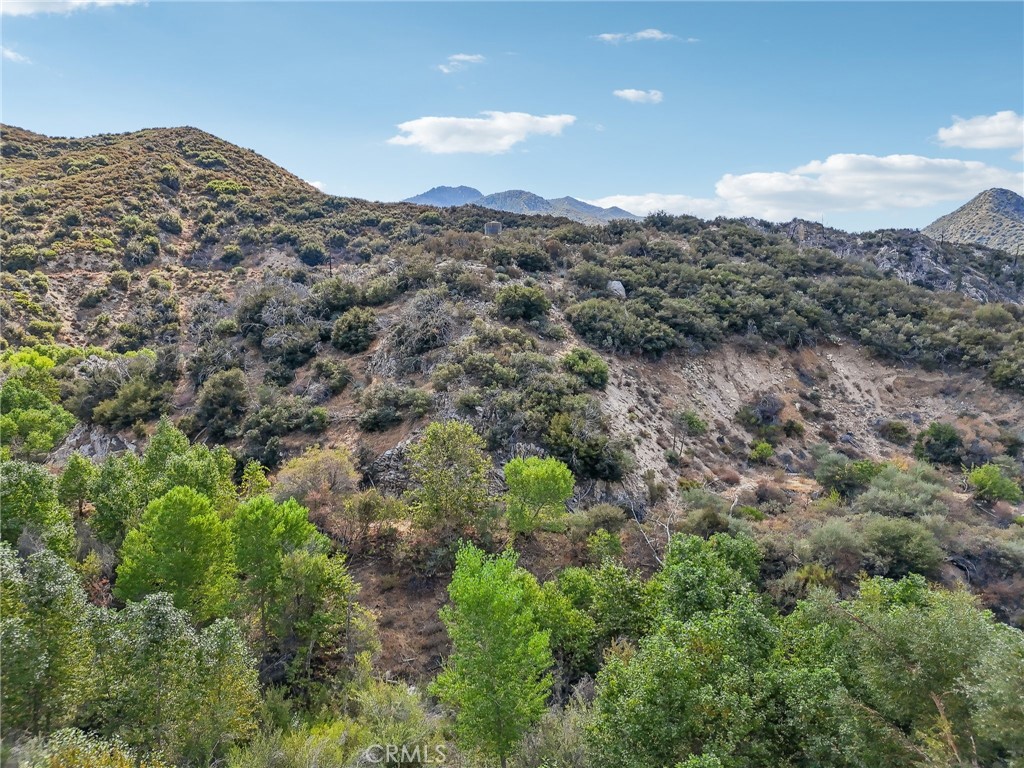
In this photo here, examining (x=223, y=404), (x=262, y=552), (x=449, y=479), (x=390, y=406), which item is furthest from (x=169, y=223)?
(x=262, y=552)

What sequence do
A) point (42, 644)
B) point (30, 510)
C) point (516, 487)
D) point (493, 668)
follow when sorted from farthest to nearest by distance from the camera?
1. point (516, 487)
2. point (30, 510)
3. point (493, 668)
4. point (42, 644)

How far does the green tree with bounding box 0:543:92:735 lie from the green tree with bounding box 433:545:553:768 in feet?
25.2

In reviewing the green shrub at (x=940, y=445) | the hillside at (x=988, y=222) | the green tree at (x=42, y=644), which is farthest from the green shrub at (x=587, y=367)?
the hillside at (x=988, y=222)

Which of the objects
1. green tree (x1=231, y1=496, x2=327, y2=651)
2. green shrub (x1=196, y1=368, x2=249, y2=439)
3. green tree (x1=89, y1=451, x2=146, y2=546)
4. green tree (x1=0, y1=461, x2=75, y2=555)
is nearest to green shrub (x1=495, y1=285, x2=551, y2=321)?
green shrub (x1=196, y1=368, x2=249, y2=439)

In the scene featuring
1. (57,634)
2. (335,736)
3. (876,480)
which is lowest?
(335,736)

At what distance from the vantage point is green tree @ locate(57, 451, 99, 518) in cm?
2067

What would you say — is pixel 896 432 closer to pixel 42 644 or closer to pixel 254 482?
pixel 254 482

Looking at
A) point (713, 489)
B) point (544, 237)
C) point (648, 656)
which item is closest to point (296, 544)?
point (648, 656)

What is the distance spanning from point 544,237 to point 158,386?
118 ft

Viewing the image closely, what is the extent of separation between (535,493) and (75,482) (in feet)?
57.8

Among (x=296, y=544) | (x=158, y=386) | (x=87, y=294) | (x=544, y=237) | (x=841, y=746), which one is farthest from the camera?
(x=544, y=237)

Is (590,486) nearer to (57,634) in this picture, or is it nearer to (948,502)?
(948,502)

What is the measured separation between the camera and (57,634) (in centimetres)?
1091

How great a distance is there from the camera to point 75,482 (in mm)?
20812
